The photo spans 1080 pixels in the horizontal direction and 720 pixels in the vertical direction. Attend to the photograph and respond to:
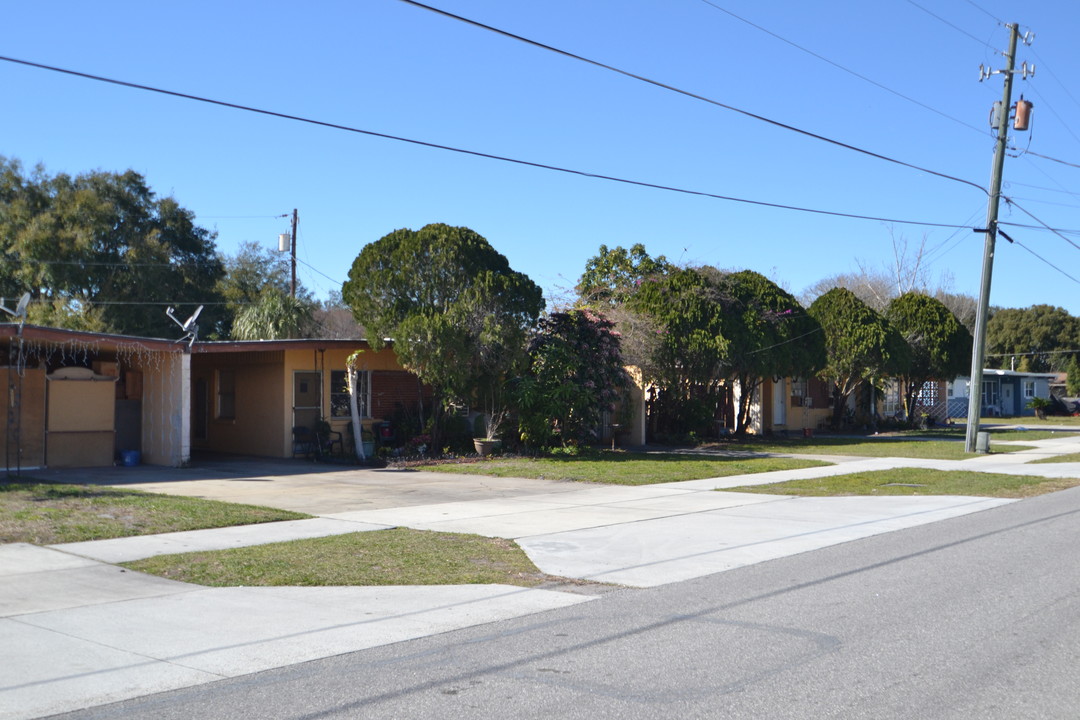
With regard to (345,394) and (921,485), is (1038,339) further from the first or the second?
(345,394)

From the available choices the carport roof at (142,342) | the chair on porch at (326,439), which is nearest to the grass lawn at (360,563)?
the carport roof at (142,342)

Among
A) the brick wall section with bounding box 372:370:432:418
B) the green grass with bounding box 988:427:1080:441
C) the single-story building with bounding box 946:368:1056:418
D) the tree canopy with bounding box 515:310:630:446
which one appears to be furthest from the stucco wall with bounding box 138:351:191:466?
the single-story building with bounding box 946:368:1056:418

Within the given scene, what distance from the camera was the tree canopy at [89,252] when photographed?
39.9 m

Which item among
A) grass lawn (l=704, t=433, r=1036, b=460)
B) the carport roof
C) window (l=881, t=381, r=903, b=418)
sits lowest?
grass lawn (l=704, t=433, r=1036, b=460)

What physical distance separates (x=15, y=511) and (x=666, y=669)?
1056 centimetres

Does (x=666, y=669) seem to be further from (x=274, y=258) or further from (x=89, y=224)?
(x=274, y=258)

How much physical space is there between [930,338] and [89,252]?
35566mm

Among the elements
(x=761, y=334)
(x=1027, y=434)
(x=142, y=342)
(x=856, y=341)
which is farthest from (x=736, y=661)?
(x=1027, y=434)

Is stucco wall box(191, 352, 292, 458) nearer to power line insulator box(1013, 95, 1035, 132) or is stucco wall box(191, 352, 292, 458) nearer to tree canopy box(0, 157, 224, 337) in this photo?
tree canopy box(0, 157, 224, 337)

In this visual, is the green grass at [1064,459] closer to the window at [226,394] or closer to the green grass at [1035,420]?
the window at [226,394]

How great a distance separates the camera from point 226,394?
26.5m

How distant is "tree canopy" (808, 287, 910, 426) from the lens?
37.1 metres

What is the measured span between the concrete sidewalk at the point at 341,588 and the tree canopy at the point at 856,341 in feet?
63.9

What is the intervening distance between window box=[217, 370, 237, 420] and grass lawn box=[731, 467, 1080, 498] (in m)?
14.4
